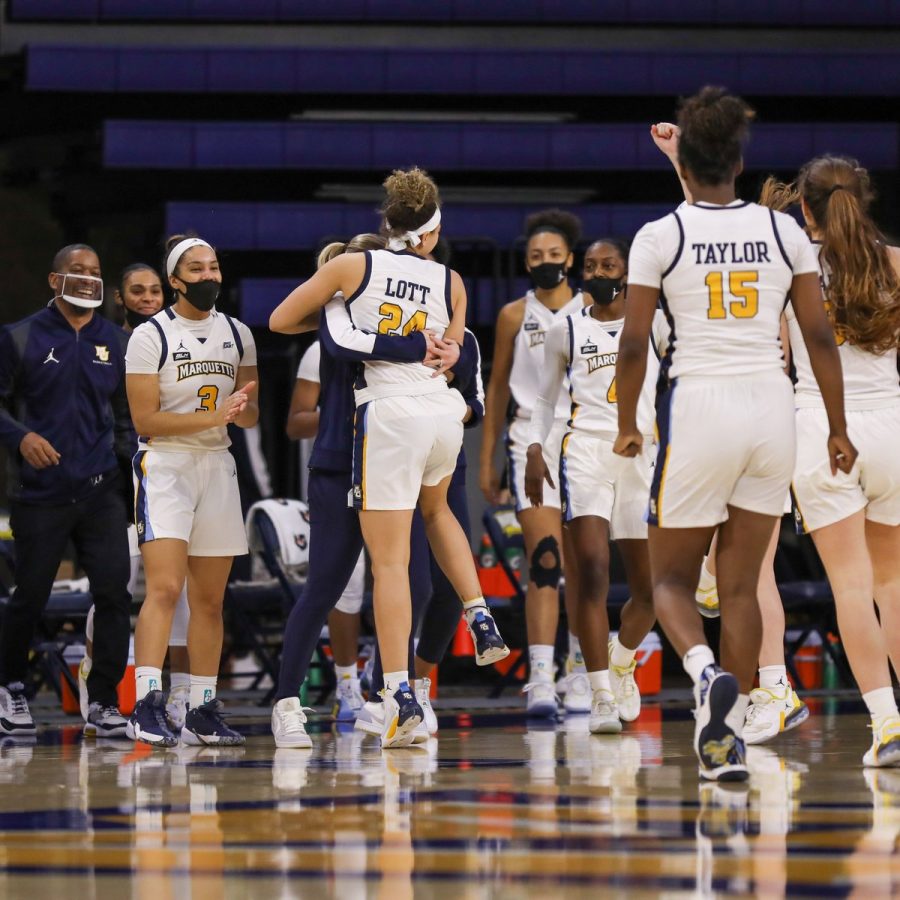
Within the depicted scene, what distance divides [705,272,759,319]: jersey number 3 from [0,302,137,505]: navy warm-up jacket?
132 inches

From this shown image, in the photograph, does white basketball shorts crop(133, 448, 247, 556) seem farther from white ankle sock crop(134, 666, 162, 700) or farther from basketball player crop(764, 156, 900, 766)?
basketball player crop(764, 156, 900, 766)

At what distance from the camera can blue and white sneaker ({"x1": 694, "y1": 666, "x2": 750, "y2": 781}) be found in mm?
4512

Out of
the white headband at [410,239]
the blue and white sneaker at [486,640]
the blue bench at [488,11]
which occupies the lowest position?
the blue and white sneaker at [486,640]

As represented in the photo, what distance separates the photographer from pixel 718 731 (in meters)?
4.56

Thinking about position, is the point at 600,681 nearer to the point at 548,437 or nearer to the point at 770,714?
the point at 770,714

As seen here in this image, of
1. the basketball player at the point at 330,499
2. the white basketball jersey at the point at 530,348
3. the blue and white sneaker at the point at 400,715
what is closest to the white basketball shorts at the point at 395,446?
the basketball player at the point at 330,499

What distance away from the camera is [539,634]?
26.7 ft

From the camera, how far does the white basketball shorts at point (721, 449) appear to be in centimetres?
478

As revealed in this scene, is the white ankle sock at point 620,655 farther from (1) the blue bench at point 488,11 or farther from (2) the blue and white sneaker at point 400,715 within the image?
(1) the blue bench at point 488,11

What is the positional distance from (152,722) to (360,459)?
1.33 metres

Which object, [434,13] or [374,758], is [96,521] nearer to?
[374,758]

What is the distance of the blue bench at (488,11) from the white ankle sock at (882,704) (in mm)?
13014

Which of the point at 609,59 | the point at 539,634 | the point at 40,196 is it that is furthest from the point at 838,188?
the point at 40,196

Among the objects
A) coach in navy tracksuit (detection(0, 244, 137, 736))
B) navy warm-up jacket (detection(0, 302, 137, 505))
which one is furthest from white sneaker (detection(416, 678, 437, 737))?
navy warm-up jacket (detection(0, 302, 137, 505))
